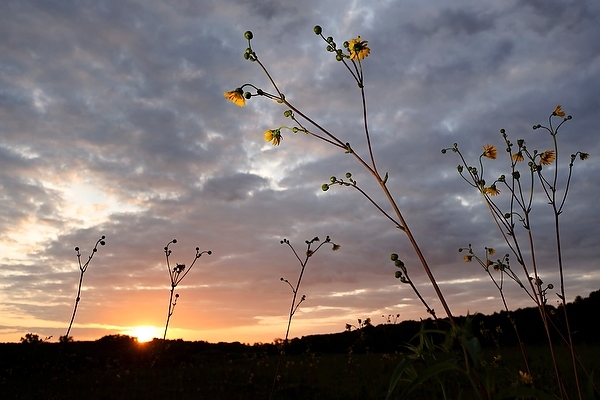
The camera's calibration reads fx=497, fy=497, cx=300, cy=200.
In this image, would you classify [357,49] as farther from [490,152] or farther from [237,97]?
[490,152]

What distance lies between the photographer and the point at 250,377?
8.30 meters

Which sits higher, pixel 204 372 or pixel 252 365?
pixel 252 365

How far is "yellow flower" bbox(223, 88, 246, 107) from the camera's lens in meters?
2.17

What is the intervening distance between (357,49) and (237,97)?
0.56 meters

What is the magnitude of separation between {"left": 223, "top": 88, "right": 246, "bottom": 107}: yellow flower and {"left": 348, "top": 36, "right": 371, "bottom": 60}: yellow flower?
1.64 feet

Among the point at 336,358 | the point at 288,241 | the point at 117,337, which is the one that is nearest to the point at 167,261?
the point at 288,241

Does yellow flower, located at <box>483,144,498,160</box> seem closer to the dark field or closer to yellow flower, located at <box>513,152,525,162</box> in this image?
yellow flower, located at <box>513,152,525,162</box>

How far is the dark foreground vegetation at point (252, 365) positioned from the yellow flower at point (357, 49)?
3546 millimetres

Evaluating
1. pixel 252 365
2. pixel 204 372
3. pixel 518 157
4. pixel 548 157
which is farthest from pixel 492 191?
pixel 252 365

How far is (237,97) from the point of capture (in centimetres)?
219

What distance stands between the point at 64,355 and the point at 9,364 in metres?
1.07

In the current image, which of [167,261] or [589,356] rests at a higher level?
[167,261]

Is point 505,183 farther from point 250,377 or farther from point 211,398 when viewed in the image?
point 250,377

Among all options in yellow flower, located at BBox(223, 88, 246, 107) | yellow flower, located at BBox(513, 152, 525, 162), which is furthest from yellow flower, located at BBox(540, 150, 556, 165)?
yellow flower, located at BBox(223, 88, 246, 107)
